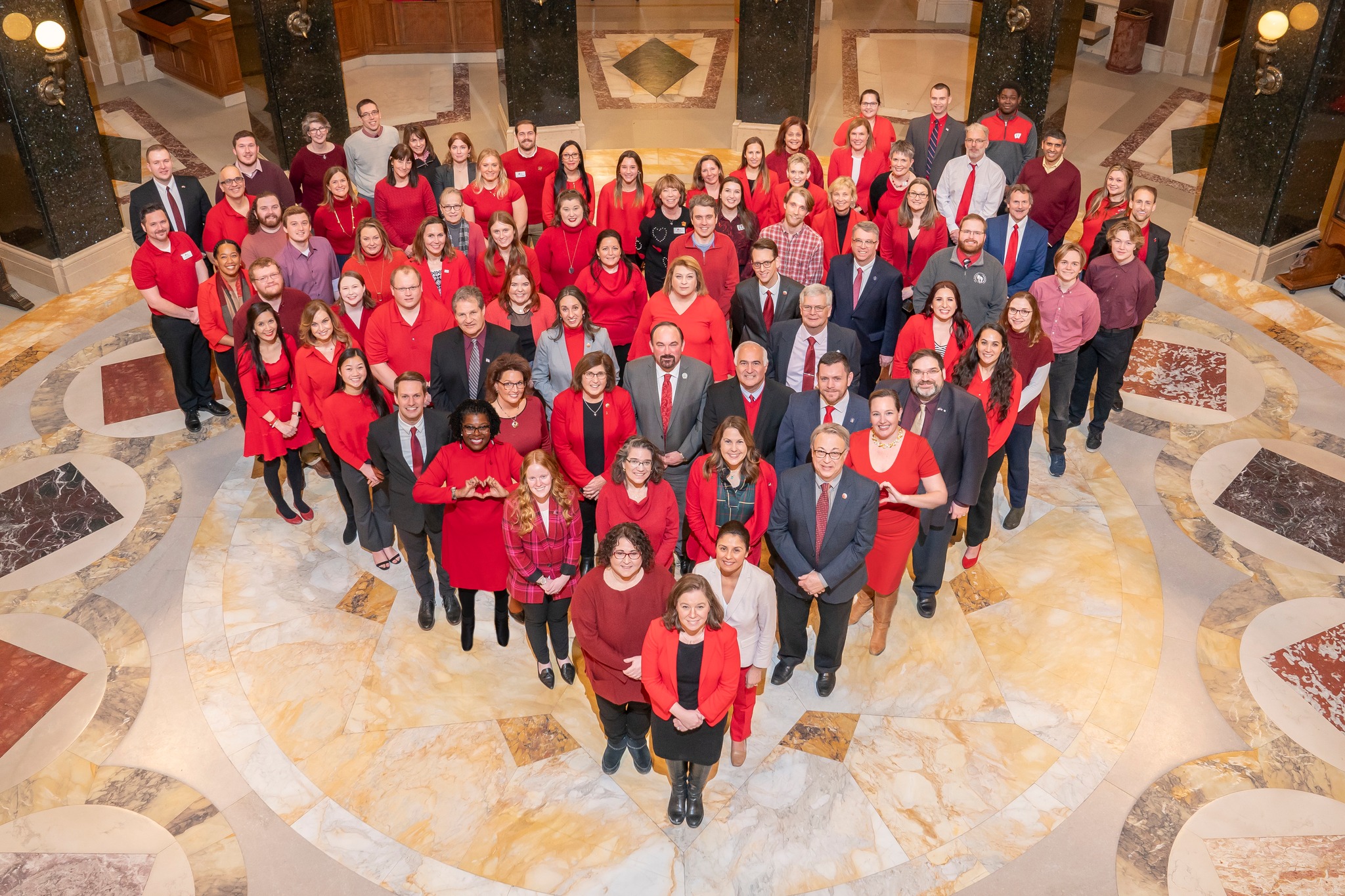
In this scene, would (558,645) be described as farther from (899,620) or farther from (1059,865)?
(1059,865)

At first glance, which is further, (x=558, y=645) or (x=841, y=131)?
(x=841, y=131)

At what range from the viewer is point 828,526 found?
481cm

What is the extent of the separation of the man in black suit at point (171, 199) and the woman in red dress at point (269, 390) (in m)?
1.87

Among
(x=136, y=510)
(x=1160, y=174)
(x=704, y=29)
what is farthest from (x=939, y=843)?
(x=704, y=29)

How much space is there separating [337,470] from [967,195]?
15.1ft

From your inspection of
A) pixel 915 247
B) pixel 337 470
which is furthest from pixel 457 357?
pixel 915 247

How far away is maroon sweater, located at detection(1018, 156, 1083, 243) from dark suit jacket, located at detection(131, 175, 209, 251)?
587 centimetres

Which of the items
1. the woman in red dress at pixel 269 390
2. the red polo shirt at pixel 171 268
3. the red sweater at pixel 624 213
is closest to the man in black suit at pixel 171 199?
the red polo shirt at pixel 171 268

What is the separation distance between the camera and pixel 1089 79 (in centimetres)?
1348

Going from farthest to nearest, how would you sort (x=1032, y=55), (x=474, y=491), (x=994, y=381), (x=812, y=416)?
(x=1032, y=55) → (x=994, y=381) → (x=812, y=416) → (x=474, y=491)

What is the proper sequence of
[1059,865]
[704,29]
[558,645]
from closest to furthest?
1. [1059,865]
2. [558,645]
3. [704,29]

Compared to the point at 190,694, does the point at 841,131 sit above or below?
above

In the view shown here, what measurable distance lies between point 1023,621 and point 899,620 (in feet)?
2.19

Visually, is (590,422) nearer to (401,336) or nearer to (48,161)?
(401,336)
